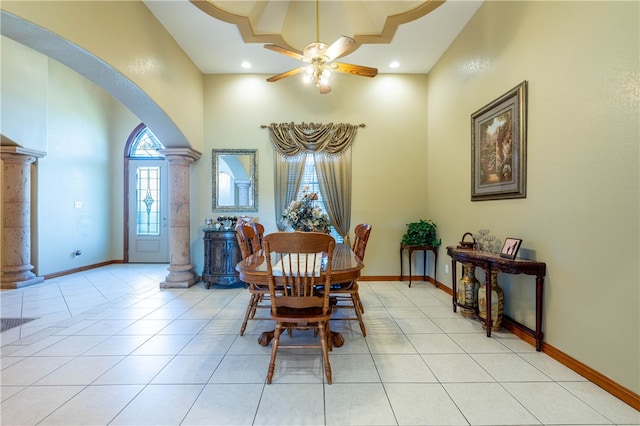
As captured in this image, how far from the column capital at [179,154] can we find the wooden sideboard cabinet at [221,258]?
125 centimetres

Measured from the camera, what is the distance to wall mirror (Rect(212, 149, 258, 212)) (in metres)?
4.70

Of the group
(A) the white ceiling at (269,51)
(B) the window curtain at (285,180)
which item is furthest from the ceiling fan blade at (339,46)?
(B) the window curtain at (285,180)

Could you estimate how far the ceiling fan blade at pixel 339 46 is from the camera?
263 centimetres

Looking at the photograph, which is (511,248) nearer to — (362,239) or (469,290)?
(469,290)

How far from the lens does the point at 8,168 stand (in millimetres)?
4406

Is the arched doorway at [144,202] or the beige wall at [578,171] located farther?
the arched doorway at [144,202]

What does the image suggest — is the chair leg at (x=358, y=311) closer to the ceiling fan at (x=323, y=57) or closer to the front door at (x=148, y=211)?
the ceiling fan at (x=323, y=57)

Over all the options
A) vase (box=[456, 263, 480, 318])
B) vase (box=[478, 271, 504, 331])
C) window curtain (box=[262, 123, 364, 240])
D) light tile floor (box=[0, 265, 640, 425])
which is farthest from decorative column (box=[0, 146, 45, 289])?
vase (box=[478, 271, 504, 331])

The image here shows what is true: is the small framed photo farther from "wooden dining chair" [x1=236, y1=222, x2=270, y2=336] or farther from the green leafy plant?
"wooden dining chair" [x1=236, y1=222, x2=270, y2=336]

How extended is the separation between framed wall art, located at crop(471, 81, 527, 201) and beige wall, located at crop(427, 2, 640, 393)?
86 mm

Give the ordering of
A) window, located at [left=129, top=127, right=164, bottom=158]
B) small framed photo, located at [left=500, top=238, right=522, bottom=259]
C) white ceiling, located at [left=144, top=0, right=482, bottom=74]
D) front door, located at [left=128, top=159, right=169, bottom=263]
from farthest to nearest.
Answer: window, located at [left=129, top=127, right=164, bottom=158] < front door, located at [left=128, top=159, right=169, bottom=263] < white ceiling, located at [left=144, top=0, right=482, bottom=74] < small framed photo, located at [left=500, top=238, right=522, bottom=259]

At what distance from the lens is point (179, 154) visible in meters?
4.31

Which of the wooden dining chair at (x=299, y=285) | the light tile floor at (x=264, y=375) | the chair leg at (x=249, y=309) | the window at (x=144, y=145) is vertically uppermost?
the window at (x=144, y=145)

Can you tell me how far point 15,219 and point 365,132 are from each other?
6016mm
